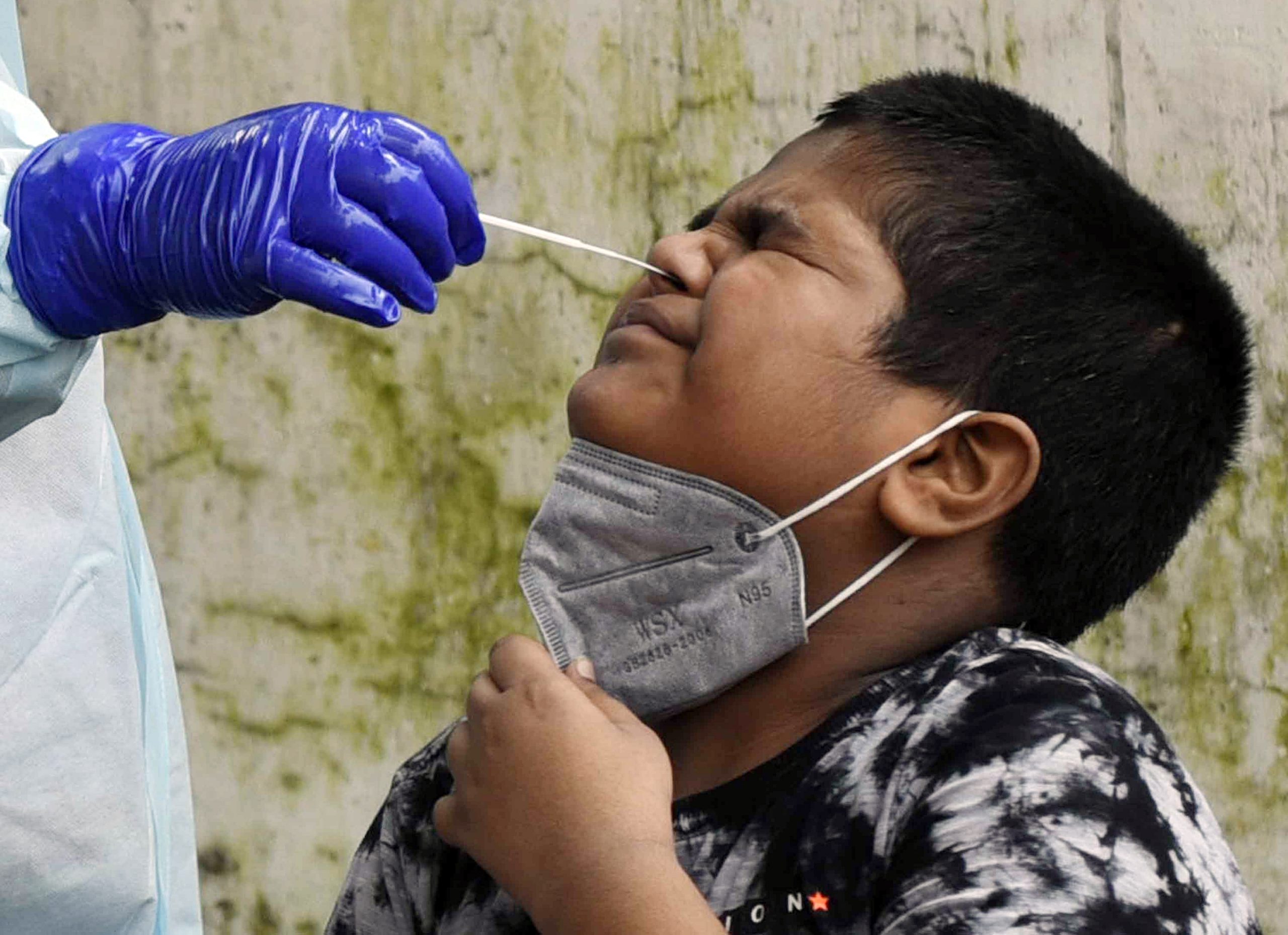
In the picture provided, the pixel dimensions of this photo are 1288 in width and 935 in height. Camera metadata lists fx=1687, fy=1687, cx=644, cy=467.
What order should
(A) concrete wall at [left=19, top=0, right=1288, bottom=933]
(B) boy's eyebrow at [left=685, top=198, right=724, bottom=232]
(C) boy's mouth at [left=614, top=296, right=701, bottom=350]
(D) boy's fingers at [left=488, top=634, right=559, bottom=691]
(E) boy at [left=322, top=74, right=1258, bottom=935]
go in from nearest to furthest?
1. (E) boy at [left=322, top=74, right=1258, bottom=935]
2. (D) boy's fingers at [left=488, top=634, right=559, bottom=691]
3. (C) boy's mouth at [left=614, top=296, right=701, bottom=350]
4. (B) boy's eyebrow at [left=685, top=198, right=724, bottom=232]
5. (A) concrete wall at [left=19, top=0, right=1288, bottom=933]

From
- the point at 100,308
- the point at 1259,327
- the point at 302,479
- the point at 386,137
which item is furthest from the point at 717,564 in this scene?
the point at 1259,327

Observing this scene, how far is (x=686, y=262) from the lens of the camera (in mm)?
1427

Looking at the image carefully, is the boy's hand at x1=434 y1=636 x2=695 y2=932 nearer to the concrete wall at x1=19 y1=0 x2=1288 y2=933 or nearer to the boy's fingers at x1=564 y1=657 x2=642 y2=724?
the boy's fingers at x1=564 y1=657 x2=642 y2=724

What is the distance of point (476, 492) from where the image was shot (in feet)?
8.29

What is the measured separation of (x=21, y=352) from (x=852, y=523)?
2.13 feet

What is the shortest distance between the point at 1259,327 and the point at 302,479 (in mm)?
1747

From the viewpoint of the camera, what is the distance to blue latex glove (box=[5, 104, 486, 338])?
1226 mm

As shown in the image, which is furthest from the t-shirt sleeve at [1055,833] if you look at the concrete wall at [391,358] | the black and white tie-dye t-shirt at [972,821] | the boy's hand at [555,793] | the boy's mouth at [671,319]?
the concrete wall at [391,358]

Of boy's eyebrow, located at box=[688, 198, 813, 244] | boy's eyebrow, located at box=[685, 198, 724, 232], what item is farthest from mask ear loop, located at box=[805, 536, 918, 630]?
boy's eyebrow, located at box=[685, 198, 724, 232]

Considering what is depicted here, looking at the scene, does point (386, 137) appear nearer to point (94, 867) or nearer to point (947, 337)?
point (947, 337)

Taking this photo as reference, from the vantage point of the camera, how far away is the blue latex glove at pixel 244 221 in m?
1.23

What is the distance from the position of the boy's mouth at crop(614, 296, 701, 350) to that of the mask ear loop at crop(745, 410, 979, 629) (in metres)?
0.16

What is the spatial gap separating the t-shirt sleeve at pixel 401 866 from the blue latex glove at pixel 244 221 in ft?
1.30

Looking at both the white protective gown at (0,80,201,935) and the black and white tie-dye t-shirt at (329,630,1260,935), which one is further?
the white protective gown at (0,80,201,935)
